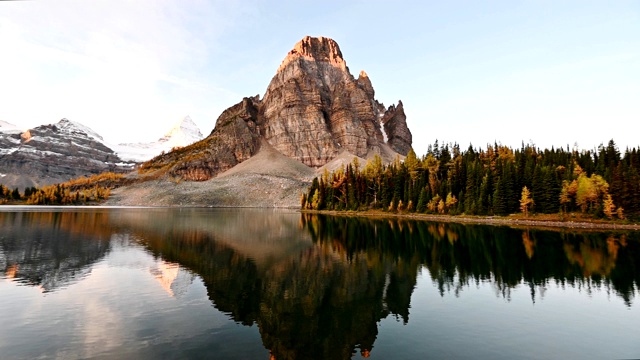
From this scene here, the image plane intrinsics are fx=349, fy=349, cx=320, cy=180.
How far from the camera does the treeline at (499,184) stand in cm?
9512

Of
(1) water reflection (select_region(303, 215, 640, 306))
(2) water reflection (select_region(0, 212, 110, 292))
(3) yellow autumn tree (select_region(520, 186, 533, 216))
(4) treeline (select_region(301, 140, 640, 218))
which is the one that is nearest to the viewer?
(2) water reflection (select_region(0, 212, 110, 292))

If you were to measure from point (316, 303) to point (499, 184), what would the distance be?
101077 mm

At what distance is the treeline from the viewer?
95.1m

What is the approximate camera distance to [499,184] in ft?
360

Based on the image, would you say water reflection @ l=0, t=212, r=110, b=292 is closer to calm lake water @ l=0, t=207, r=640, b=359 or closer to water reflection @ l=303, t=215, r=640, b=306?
calm lake water @ l=0, t=207, r=640, b=359

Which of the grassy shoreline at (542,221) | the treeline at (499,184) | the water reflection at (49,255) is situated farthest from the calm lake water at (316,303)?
the treeline at (499,184)

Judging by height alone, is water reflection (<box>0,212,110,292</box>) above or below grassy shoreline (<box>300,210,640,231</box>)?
below

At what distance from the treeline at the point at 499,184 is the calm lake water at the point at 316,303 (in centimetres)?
5169

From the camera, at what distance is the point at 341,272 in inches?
1478

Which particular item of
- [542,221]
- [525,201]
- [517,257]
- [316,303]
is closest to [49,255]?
[316,303]

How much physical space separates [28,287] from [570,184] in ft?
400

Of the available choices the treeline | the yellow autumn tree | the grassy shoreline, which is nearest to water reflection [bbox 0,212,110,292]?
the grassy shoreline

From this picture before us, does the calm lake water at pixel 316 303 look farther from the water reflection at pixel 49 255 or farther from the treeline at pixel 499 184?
the treeline at pixel 499 184

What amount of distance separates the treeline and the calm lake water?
51.7 metres
